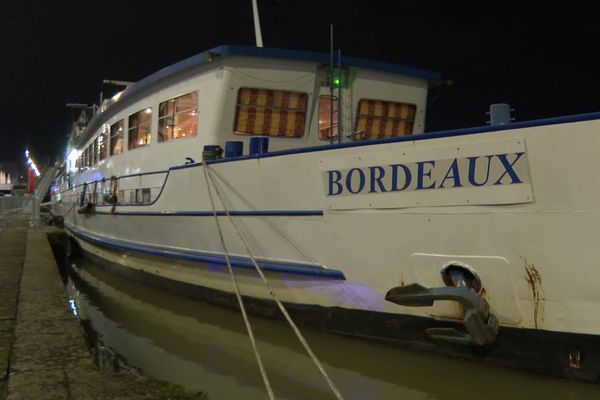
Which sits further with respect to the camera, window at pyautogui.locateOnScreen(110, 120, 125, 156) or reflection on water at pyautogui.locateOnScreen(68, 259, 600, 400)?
window at pyautogui.locateOnScreen(110, 120, 125, 156)

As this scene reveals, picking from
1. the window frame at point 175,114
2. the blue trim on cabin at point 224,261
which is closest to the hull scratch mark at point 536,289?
the blue trim on cabin at point 224,261

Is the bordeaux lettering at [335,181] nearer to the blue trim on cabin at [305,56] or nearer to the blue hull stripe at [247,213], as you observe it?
the blue hull stripe at [247,213]

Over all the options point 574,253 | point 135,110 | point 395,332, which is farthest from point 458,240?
point 135,110

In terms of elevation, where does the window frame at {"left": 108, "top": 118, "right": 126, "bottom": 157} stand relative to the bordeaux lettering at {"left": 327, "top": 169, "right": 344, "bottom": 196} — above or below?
above

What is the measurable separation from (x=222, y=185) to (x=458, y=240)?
8.34 feet

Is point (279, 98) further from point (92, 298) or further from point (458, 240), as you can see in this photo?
point (92, 298)

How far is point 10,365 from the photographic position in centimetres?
337

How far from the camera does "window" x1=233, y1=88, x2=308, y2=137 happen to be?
232 inches

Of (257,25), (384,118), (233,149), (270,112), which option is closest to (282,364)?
(233,149)

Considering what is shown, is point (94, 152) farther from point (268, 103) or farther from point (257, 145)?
point (257, 145)

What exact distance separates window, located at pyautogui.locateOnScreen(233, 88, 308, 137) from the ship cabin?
0.01 meters

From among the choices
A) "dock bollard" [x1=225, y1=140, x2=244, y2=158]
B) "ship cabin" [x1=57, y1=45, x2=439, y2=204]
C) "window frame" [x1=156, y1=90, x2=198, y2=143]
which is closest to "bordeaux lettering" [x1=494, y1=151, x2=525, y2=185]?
"ship cabin" [x1=57, y1=45, x2=439, y2=204]

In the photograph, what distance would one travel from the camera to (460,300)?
11.5 feet

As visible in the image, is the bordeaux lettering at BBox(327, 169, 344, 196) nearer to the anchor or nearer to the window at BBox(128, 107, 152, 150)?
the anchor
